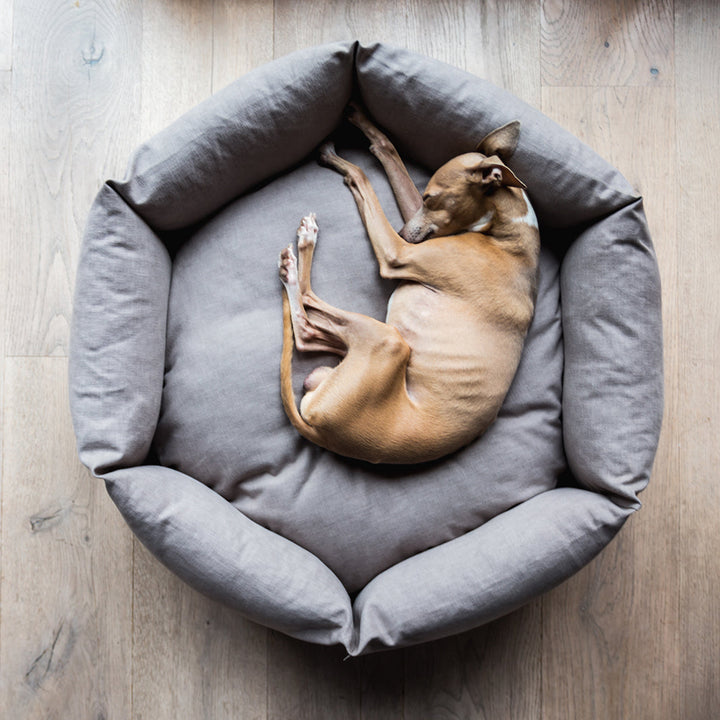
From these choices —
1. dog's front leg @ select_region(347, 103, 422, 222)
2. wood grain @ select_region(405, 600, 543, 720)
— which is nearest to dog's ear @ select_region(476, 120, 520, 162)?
dog's front leg @ select_region(347, 103, 422, 222)

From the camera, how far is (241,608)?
151 cm

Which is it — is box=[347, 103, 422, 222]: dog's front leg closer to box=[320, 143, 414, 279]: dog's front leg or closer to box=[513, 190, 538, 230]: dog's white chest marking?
box=[320, 143, 414, 279]: dog's front leg

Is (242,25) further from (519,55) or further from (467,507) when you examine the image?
(467,507)

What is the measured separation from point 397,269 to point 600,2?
3.67ft

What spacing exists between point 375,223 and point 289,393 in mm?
518

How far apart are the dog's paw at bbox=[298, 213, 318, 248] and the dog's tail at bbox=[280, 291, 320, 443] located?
0.23 m

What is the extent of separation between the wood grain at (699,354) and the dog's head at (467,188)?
72 cm

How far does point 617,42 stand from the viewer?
6.39 ft

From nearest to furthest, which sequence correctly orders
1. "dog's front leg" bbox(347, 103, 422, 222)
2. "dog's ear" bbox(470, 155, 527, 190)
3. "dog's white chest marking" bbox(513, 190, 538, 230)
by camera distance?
A: 1. "dog's ear" bbox(470, 155, 527, 190)
2. "dog's white chest marking" bbox(513, 190, 538, 230)
3. "dog's front leg" bbox(347, 103, 422, 222)

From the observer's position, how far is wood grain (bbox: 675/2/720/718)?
1.89 m

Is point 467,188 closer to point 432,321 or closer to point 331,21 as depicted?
point 432,321

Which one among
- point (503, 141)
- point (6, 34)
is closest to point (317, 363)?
point (503, 141)

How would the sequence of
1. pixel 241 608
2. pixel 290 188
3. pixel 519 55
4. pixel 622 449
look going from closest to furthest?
pixel 241 608 < pixel 622 449 < pixel 290 188 < pixel 519 55

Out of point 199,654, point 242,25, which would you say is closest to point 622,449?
point 199,654
